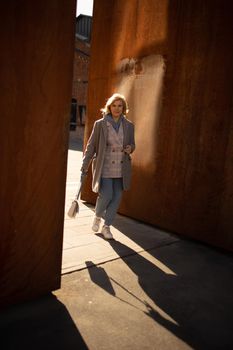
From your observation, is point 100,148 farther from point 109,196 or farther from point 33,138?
point 33,138

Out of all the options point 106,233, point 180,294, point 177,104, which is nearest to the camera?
point 180,294

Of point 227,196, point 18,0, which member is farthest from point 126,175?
point 18,0

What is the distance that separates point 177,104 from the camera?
A: 504 centimetres

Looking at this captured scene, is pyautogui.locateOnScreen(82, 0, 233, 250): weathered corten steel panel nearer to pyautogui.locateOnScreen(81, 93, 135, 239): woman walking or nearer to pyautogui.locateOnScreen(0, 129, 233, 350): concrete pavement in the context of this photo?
pyautogui.locateOnScreen(0, 129, 233, 350): concrete pavement

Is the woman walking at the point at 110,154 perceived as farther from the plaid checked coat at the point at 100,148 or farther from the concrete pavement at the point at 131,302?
the concrete pavement at the point at 131,302

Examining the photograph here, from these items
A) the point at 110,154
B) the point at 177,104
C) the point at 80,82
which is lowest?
the point at 110,154

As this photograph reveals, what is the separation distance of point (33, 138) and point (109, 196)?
2101 mm

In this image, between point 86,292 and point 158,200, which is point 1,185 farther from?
point 158,200

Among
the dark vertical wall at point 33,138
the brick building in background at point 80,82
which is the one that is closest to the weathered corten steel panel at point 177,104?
the dark vertical wall at point 33,138

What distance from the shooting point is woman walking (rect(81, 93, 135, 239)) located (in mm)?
4574

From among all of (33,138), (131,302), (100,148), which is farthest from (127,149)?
(131,302)

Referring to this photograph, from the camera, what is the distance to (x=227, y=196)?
14.8 ft

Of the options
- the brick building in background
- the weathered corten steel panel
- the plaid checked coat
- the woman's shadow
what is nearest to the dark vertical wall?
the woman's shadow

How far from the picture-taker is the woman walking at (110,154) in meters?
4.57
